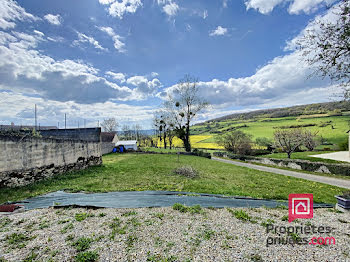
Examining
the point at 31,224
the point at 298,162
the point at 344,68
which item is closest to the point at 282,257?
the point at 31,224

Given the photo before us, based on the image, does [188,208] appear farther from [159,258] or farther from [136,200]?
[159,258]

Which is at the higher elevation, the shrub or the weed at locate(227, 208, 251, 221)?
the weed at locate(227, 208, 251, 221)

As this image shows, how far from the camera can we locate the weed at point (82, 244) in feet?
9.49

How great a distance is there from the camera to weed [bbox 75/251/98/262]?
2621 millimetres

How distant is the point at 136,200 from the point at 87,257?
2.57 m

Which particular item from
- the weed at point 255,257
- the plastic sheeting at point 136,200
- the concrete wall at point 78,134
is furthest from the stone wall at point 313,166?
the concrete wall at point 78,134

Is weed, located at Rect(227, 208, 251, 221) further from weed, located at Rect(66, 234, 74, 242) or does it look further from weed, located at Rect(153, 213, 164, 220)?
weed, located at Rect(66, 234, 74, 242)

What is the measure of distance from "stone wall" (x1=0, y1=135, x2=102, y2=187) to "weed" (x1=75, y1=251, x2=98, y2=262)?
647cm

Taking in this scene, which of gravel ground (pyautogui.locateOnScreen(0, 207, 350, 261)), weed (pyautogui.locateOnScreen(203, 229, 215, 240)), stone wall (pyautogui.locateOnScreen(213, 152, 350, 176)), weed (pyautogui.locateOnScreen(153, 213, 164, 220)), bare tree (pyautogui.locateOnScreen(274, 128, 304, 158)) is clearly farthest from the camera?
bare tree (pyautogui.locateOnScreen(274, 128, 304, 158))

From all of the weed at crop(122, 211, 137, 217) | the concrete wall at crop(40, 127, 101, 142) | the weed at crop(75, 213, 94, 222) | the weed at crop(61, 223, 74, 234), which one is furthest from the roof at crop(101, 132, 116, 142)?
the weed at crop(61, 223, 74, 234)

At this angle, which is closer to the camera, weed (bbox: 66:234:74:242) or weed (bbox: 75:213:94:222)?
weed (bbox: 66:234:74:242)

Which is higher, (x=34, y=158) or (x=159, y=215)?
(x=34, y=158)

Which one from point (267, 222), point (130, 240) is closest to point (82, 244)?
point (130, 240)

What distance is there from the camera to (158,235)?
10.9ft
